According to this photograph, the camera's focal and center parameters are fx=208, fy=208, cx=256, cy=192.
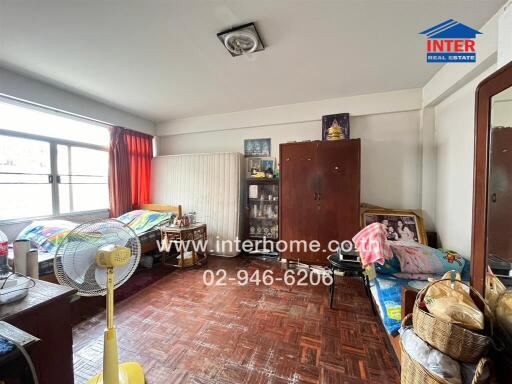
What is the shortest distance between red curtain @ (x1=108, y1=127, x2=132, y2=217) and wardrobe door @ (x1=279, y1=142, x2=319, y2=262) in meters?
2.83

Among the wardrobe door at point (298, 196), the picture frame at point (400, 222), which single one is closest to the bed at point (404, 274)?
the picture frame at point (400, 222)

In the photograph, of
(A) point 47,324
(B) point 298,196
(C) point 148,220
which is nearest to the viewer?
(A) point 47,324

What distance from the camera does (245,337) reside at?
1730 millimetres

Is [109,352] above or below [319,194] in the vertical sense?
below

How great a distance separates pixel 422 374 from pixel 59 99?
4.40m

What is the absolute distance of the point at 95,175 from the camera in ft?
11.8

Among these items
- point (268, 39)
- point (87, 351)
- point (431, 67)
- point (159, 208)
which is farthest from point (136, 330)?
point (431, 67)

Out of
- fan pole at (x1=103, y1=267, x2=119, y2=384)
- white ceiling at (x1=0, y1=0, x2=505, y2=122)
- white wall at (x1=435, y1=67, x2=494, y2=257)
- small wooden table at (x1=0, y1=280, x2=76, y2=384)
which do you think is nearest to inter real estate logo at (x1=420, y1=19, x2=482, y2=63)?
white ceiling at (x1=0, y1=0, x2=505, y2=122)

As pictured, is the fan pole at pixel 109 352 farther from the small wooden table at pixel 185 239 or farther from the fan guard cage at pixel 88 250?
the small wooden table at pixel 185 239

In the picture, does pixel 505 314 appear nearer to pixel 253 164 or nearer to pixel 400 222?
pixel 400 222

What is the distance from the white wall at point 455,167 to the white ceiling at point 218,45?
1.61 ft

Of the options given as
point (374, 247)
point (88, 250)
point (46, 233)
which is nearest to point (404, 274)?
point (374, 247)

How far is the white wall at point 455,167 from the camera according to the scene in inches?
85.0

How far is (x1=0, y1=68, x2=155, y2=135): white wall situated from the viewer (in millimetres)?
2355
